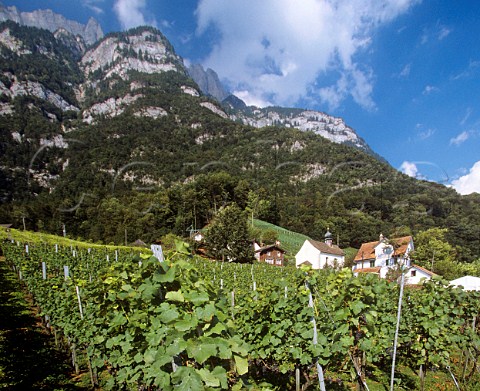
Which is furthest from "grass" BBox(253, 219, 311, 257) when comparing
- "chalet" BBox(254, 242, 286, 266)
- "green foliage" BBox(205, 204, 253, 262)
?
"green foliage" BBox(205, 204, 253, 262)

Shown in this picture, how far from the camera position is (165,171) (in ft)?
353

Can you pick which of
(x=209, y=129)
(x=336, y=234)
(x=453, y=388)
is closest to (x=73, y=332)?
(x=453, y=388)

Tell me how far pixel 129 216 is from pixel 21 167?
74840mm

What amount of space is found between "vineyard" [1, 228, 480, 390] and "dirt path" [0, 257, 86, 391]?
36 centimetres

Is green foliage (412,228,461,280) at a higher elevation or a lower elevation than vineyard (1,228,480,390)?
higher

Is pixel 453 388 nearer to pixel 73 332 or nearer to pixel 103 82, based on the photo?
pixel 73 332

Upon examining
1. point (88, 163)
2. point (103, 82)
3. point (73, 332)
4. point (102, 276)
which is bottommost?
point (73, 332)

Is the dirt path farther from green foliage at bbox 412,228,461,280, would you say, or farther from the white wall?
green foliage at bbox 412,228,461,280

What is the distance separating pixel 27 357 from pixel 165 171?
105419mm

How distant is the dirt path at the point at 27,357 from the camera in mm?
4925

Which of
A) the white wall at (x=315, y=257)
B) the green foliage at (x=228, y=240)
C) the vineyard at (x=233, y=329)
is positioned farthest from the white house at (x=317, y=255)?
the vineyard at (x=233, y=329)

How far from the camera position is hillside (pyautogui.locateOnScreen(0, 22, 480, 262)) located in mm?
62281

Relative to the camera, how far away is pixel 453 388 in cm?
588

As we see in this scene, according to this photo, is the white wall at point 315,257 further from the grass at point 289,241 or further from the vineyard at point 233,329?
the vineyard at point 233,329
